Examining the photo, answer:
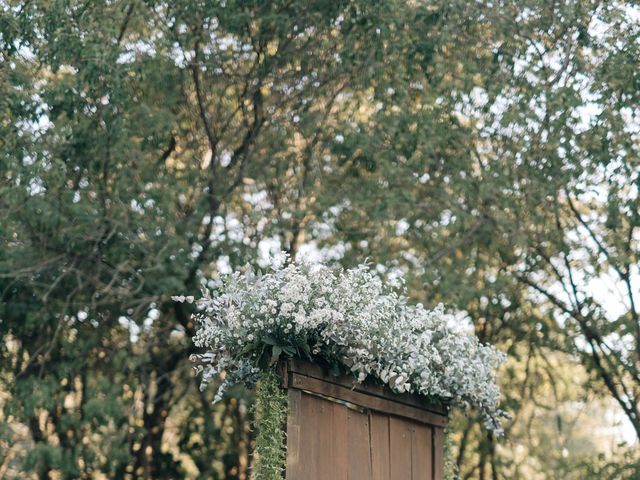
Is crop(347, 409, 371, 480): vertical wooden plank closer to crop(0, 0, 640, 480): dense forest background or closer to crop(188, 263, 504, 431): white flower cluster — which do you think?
crop(188, 263, 504, 431): white flower cluster

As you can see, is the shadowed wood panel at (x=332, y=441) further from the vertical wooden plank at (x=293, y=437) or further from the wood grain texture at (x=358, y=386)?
the vertical wooden plank at (x=293, y=437)

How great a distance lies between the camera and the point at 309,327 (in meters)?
5.27

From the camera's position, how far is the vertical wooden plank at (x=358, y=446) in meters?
5.63

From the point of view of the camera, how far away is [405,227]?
11898mm

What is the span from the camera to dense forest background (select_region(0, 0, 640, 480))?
1043 centimetres

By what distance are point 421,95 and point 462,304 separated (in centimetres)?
238

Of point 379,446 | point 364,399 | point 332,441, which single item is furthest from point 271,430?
point 379,446

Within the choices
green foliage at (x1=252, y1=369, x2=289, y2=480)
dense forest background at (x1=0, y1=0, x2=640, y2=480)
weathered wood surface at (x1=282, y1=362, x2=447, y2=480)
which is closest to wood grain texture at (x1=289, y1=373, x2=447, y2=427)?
weathered wood surface at (x1=282, y1=362, x2=447, y2=480)

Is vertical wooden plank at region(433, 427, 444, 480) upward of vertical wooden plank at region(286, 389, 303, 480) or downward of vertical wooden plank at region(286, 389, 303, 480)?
upward

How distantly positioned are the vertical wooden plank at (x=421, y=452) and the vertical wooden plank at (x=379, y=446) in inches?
16.1

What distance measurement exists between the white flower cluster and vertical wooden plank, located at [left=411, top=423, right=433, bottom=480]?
0.42m

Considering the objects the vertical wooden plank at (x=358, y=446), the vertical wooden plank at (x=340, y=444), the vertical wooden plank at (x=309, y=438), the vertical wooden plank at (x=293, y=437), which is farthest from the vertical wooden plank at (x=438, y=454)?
the vertical wooden plank at (x=293, y=437)

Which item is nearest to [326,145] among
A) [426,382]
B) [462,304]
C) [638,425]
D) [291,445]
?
[462,304]

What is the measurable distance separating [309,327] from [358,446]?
879 millimetres
